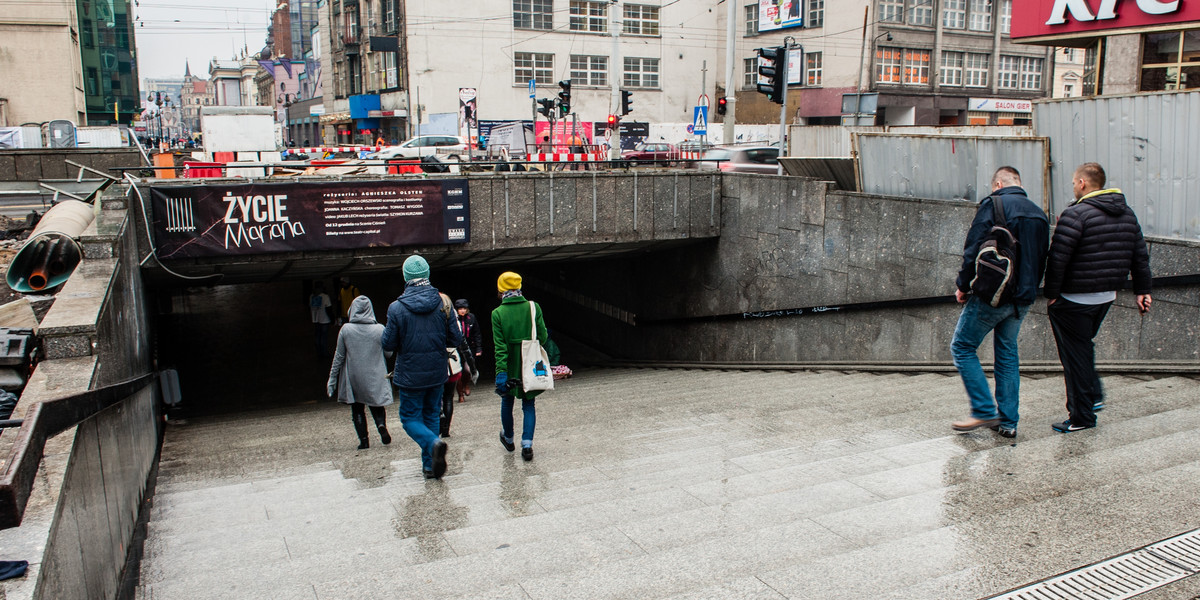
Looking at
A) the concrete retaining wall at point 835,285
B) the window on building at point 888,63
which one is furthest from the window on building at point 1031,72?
the concrete retaining wall at point 835,285

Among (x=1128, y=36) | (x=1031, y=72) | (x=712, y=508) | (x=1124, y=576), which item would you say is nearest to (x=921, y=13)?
(x=1031, y=72)

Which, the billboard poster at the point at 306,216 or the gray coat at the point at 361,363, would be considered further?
the billboard poster at the point at 306,216

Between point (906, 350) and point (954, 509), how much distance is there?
612cm


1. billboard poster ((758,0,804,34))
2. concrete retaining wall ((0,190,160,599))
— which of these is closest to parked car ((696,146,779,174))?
concrete retaining wall ((0,190,160,599))

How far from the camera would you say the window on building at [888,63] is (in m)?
40.2

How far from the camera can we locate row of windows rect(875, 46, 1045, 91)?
40.6 meters

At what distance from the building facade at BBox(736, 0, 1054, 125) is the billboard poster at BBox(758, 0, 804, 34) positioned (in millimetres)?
51

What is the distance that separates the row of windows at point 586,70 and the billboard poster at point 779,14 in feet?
19.0

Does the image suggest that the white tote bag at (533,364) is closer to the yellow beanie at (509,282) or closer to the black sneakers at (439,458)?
the yellow beanie at (509,282)

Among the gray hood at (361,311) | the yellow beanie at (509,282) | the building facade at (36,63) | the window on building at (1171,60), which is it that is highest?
the building facade at (36,63)

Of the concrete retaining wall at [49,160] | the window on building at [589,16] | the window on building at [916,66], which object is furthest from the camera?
the window on building at [589,16]

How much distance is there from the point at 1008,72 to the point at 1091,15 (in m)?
35.8

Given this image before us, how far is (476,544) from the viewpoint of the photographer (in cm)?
412

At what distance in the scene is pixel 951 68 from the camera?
4241 centimetres
